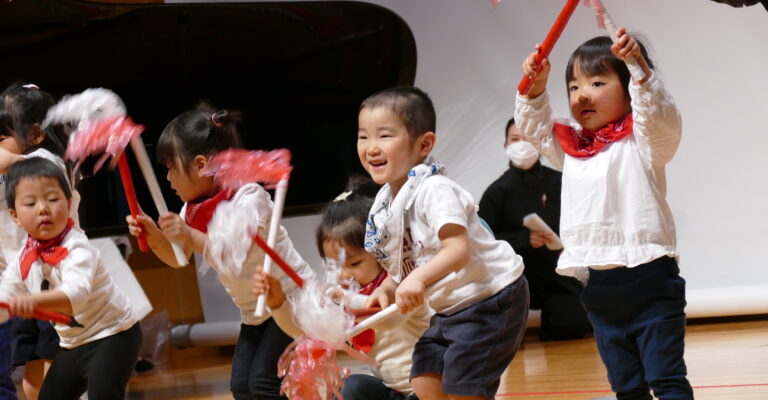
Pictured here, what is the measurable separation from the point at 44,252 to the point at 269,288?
84 cm

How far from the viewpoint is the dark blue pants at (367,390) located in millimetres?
2373

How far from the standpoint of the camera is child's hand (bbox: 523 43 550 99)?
6.61 ft

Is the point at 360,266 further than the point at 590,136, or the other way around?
the point at 360,266

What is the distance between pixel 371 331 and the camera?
2.32 m

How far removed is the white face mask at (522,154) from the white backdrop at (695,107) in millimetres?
342

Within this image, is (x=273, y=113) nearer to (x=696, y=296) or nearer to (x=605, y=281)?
(x=696, y=296)

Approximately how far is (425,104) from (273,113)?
8.45ft

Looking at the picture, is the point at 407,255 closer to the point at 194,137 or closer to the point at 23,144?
the point at 194,137

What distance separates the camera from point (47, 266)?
95.4 inches

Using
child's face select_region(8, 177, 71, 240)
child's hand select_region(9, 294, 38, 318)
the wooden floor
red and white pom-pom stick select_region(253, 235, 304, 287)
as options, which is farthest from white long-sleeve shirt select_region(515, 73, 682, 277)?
child's face select_region(8, 177, 71, 240)

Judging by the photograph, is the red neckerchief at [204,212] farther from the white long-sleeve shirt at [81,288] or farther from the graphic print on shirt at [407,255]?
the graphic print on shirt at [407,255]

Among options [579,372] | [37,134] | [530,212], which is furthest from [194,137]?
[530,212]

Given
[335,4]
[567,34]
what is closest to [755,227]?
[567,34]

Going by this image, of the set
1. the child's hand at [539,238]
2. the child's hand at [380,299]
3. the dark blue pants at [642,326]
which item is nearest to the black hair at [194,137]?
the child's hand at [380,299]
